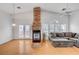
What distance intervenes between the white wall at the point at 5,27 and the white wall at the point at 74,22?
55.4 inches

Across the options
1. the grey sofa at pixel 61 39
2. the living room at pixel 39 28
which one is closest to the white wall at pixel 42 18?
the living room at pixel 39 28

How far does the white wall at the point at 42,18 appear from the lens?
2857 millimetres

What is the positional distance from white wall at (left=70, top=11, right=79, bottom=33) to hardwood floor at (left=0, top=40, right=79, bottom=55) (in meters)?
0.43

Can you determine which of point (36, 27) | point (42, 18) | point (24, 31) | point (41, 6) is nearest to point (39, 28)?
point (36, 27)

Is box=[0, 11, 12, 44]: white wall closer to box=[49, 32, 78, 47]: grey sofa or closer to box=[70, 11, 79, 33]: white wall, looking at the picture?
box=[49, 32, 78, 47]: grey sofa

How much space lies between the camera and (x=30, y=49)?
2775 millimetres

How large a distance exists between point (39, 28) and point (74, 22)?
82 cm

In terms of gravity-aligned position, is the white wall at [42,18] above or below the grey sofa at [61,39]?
above

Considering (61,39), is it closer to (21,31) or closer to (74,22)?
(74,22)

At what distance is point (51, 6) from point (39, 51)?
104 centimetres

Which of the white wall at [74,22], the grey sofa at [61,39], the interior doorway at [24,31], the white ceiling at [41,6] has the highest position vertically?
the white ceiling at [41,6]

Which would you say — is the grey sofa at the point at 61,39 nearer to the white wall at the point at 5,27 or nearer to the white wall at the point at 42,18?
the white wall at the point at 42,18
